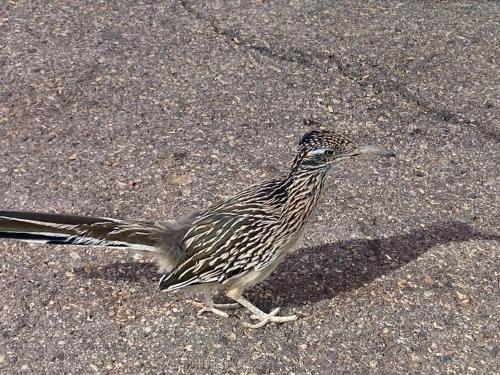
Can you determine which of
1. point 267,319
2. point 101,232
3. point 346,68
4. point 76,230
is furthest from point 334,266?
point 346,68

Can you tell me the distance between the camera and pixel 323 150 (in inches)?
184

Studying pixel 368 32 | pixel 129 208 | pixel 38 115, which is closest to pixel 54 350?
pixel 129 208

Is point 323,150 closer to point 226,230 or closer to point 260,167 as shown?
point 226,230

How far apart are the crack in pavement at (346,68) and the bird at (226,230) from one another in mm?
2333

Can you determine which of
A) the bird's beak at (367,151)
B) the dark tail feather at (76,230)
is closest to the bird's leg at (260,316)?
the dark tail feather at (76,230)

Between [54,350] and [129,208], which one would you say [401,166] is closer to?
[129,208]

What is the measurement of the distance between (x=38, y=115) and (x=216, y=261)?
8.53 ft

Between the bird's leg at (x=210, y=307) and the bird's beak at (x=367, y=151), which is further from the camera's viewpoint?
the bird's leg at (x=210, y=307)

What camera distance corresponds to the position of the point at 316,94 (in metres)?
7.09

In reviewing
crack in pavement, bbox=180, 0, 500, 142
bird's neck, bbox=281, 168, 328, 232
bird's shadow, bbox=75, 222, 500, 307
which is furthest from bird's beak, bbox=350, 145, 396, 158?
crack in pavement, bbox=180, 0, 500, 142

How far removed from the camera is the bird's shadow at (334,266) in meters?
5.22

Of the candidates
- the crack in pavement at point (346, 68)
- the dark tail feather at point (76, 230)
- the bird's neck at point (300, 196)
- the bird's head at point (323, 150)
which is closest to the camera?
the dark tail feather at point (76, 230)

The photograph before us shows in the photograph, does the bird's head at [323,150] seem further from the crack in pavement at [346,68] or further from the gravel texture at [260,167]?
the crack in pavement at [346,68]

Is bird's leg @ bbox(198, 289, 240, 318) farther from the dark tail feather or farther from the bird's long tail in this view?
the dark tail feather
